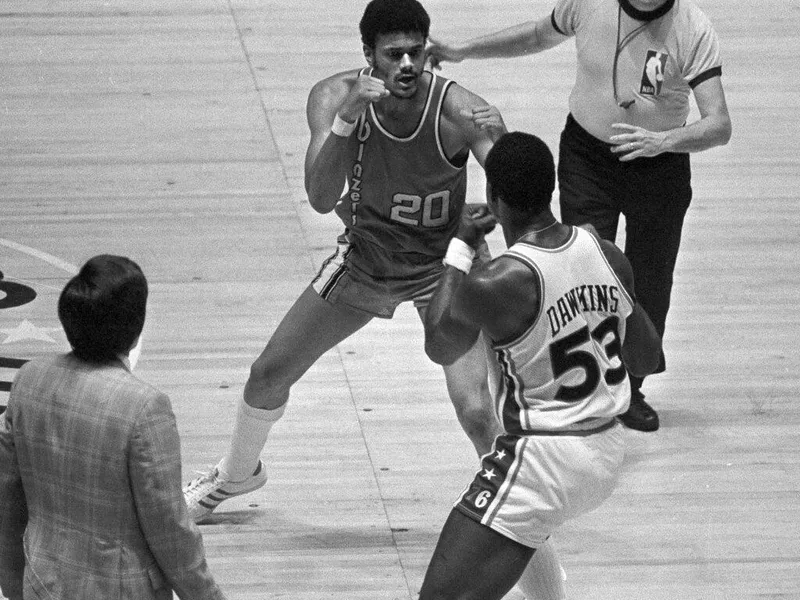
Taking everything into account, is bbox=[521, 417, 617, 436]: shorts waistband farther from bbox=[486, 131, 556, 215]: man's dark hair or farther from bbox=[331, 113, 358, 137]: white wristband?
bbox=[331, 113, 358, 137]: white wristband

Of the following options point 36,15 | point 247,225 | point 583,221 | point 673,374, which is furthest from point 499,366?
point 36,15

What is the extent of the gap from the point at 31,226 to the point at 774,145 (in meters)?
4.28

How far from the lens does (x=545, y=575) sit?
468cm

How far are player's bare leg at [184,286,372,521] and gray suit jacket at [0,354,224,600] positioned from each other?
5.90ft

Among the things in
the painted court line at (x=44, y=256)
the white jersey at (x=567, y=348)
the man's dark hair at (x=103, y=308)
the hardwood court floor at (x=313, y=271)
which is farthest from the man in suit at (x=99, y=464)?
the painted court line at (x=44, y=256)

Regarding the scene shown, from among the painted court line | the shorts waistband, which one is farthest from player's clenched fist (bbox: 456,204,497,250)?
the painted court line

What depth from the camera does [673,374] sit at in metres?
6.81

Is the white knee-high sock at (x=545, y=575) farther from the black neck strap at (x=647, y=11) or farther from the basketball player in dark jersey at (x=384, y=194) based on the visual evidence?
the black neck strap at (x=647, y=11)

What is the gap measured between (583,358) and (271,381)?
1500 millimetres

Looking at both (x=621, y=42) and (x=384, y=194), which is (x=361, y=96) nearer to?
(x=384, y=194)

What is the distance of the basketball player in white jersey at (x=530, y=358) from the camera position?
3998mm

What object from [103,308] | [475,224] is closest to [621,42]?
[475,224]

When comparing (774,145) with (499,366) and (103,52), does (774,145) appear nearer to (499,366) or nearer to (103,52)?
(103,52)

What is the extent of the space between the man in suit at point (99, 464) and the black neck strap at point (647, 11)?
9.80ft
